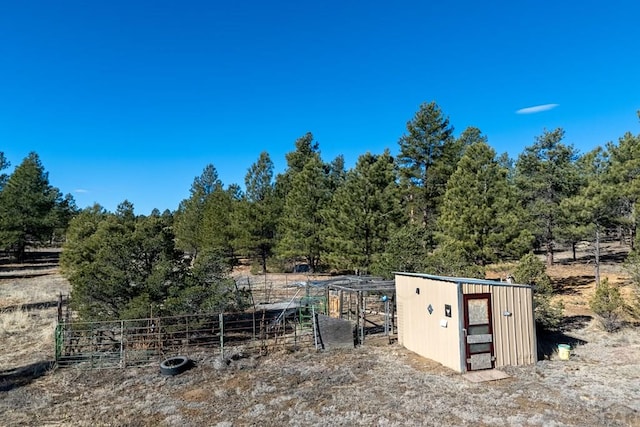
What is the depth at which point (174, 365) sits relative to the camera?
10117 mm

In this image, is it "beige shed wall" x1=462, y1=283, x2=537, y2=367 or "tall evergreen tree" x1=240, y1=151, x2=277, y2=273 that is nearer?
Result: "beige shed wall" x1=462, y1=283, x2=537, y2=367

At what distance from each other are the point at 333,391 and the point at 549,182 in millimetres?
22622

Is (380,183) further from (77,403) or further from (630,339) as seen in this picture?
(77,403)

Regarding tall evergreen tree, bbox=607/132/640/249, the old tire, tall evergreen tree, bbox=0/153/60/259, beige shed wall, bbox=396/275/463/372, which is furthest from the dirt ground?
tall evergreen tree, bbox=0/153/60/259

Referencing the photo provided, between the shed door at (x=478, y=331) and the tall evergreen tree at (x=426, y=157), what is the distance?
2053 cm

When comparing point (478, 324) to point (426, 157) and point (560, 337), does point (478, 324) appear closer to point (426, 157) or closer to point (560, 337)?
point (560, 337)

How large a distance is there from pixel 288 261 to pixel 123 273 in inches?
928

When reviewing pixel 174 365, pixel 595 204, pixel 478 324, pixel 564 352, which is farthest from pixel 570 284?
pixel 174 365

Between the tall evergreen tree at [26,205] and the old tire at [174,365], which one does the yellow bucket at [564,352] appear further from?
the tall evergreen tree at [26,205]

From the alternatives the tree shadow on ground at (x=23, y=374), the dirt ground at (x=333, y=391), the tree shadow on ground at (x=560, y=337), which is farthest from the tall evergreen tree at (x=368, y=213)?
the tree shadow on ground at (x=23, y=374)

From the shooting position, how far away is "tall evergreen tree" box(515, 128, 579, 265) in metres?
25.3

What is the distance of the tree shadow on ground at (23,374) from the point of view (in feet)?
30.9

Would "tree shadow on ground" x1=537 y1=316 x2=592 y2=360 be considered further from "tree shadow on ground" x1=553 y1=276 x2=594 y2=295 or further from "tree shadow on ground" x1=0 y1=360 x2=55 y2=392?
"tree shadow on ground" x1=0 y1=360 x2=55 y2=392

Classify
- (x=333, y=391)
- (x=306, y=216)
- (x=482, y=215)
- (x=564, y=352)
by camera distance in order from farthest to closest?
(x=306, y=216)
(x=482, y=215)
(x=564, y=352)
(x=333, y=391)
